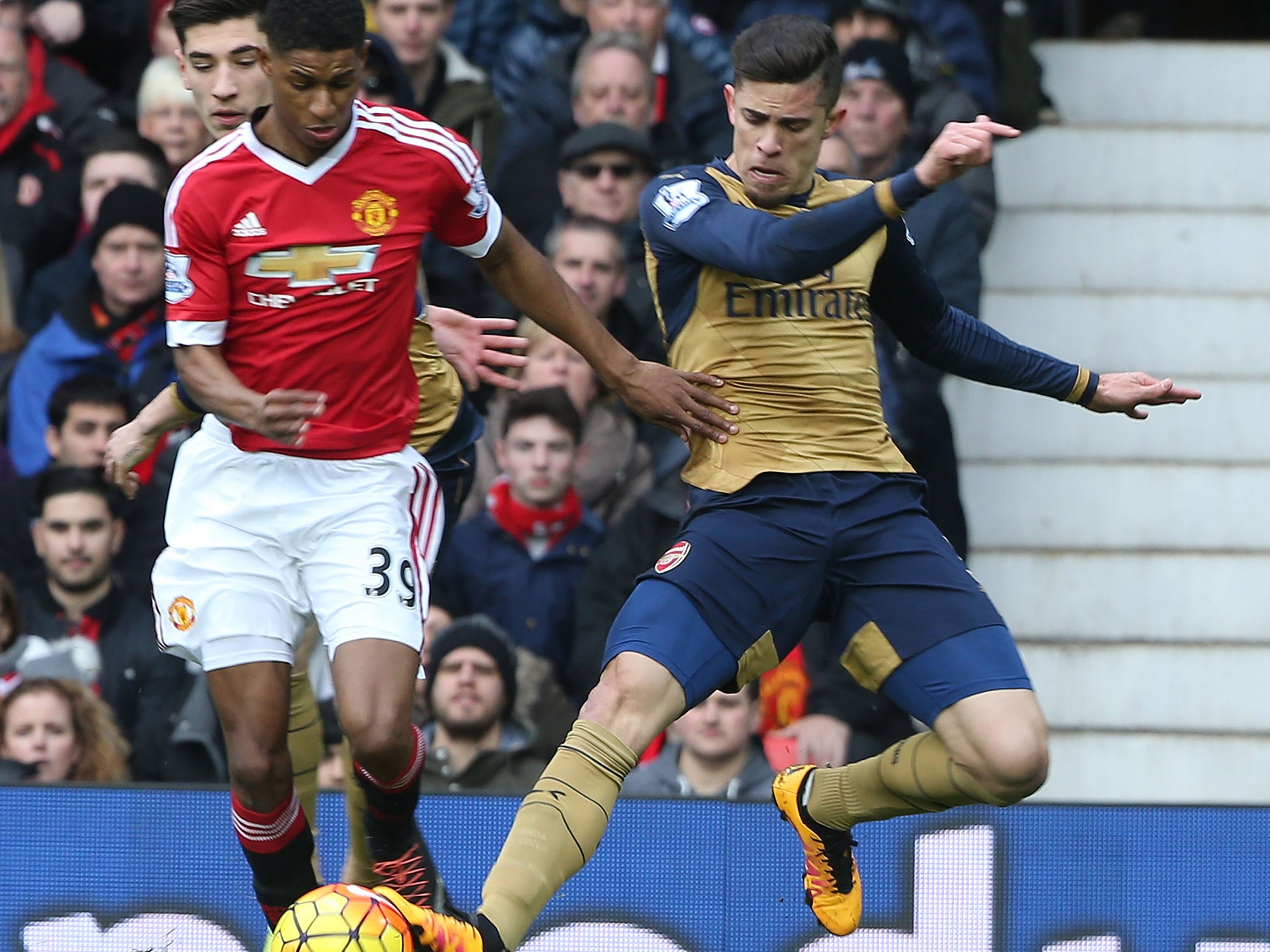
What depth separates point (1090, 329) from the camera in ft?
30.2

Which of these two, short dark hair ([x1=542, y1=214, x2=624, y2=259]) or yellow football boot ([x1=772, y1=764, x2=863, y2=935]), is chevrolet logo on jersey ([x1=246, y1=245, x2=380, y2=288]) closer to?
yellow football boot ([x1=772, y1=764, x2=863, y2=935])

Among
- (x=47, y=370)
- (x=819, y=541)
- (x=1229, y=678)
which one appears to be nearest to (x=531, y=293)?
(x=819, y=541)

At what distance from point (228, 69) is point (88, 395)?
2587 mm

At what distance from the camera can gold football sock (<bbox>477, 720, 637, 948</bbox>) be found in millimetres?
4492

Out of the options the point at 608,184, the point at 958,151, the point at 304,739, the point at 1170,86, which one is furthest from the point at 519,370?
the point at 1170,86

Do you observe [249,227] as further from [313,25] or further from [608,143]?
[608,143]

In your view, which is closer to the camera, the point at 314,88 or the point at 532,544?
the point at 314,88

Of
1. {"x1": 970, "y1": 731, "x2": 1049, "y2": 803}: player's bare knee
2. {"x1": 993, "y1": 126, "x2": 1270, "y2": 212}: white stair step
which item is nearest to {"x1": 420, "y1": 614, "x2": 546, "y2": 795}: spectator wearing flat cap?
{"x1": 970, "y1": 731, "x2": 1049, "y2": 803}: player's bare knee

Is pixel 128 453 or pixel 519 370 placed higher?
pixel 519 370

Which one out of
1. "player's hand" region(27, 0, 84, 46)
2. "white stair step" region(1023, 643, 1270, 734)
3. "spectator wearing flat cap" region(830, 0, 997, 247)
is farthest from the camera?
"player's hand" region(27, 0, 84, 46)

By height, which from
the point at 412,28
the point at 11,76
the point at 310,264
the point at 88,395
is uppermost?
the point at 412,28

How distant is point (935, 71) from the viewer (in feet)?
29.7

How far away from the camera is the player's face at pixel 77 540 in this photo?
7.17m

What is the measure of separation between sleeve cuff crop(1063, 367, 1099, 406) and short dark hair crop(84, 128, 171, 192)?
166 inches
